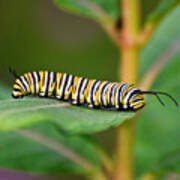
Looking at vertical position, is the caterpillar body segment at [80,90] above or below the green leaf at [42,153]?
above

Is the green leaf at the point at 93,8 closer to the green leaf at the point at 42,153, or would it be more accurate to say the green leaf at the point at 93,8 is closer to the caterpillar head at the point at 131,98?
the caterpillar head at the point at 131,98

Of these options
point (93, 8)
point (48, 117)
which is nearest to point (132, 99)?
point (93, 8)

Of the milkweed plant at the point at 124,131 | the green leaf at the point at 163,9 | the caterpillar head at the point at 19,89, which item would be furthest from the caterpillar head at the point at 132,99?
the caterpillar head at the point at 19,89

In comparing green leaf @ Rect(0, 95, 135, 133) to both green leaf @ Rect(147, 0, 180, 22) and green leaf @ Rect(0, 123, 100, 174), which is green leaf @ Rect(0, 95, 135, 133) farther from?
green leaf @ Rect(0, 123, 100, 174)

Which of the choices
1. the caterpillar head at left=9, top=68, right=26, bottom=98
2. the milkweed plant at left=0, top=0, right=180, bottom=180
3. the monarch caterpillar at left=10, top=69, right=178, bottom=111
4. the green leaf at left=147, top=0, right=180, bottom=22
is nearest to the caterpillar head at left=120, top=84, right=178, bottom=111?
the monarch caterpillar at left=10, top=69, right=178, bottom=111

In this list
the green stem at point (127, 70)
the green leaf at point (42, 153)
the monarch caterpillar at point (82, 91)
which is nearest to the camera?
the monarch caterpillar at point (82, 91)

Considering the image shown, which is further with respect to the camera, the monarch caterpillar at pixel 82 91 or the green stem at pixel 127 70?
the green stem at pixel 127 70

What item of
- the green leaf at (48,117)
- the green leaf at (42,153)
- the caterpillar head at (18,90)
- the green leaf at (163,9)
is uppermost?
the green leaf at (163,9)

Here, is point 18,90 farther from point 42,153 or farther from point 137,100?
point 137,100

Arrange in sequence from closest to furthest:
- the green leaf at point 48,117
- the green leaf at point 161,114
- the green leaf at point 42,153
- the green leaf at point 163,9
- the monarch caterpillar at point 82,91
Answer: the green leaf at point 48,117
the green leaf at point 163,9
the monarch caterpillar at point 82,91
the green leaf at point 42,153
the green leaf at point 161,114
